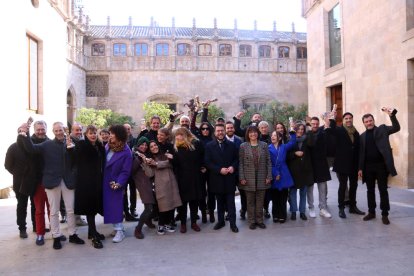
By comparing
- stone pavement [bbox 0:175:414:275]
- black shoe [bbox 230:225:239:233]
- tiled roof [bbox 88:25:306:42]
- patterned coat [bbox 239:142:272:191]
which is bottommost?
stone pavement [bbox 0:175:414:275]

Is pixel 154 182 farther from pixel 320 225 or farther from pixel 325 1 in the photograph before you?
pixel 325 1

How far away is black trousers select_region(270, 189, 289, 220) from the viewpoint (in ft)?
21.0

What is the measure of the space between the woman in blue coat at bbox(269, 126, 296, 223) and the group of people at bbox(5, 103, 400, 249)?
2 centimetres

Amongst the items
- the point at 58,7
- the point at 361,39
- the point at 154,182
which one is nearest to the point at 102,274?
the point at 154,182

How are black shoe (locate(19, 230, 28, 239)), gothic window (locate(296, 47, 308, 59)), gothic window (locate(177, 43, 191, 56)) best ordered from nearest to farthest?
black shoe (locate(19, 230, 28, 239))
gothic window (locate(177, 43, 191, 56))
gothic window (locate(296, 47, 308, 59))

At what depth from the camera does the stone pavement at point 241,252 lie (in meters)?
4.22

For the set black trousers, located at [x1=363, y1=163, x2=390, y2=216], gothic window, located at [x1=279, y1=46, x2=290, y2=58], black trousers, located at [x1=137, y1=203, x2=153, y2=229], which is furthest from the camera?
gothic window, located at [x1=279, y1=46, x2=290, y2=58]

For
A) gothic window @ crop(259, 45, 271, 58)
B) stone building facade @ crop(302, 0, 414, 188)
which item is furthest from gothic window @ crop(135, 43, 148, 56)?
stone building facade @ crop(302, 0, 414, 188)

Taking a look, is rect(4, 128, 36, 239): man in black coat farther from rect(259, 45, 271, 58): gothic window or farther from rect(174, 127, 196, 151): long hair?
rect(259, 45, 271, 58): gothic window

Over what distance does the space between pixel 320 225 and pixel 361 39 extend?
303 inches

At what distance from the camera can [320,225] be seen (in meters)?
6.09

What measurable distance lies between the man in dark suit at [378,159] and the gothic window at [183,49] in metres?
27.7

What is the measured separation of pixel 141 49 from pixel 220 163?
93.1ft

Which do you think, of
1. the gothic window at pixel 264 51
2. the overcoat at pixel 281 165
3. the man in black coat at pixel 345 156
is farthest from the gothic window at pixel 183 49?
the overcoat at pixel 281 165
